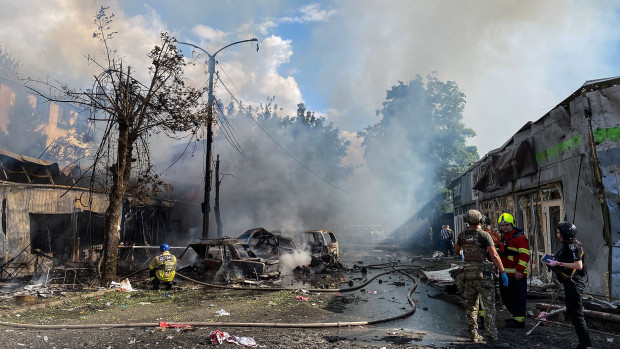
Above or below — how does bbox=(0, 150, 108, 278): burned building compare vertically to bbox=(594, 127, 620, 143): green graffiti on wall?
below

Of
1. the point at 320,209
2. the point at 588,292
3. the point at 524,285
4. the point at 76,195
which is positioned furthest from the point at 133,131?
the point at 320,209

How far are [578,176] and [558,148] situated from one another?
1.10 metres

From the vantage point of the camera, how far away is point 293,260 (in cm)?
1420

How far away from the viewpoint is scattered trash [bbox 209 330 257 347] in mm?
4871

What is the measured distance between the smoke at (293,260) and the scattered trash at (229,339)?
836 cm

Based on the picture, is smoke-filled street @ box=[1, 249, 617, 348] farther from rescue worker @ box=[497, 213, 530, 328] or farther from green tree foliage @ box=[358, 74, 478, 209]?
green tree foliage @ box=[358, 74, 478, 209]

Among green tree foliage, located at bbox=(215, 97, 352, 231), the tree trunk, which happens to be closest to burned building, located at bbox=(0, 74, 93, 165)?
green tree foliage, located at bbox=(215, 97, 352, 231)

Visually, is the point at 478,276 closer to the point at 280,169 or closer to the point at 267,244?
the point at 267,244

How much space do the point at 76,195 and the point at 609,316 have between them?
1673 cm

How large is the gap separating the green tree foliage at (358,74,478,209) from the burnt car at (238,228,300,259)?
16.2 metres

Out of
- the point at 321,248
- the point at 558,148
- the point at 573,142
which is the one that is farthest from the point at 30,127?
the point at 573,142

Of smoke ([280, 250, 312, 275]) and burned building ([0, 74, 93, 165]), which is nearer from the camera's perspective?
smoke ([280, 250, 312, 275])

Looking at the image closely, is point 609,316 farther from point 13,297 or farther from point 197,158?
point 197,158

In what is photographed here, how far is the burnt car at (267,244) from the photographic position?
13.9 m
